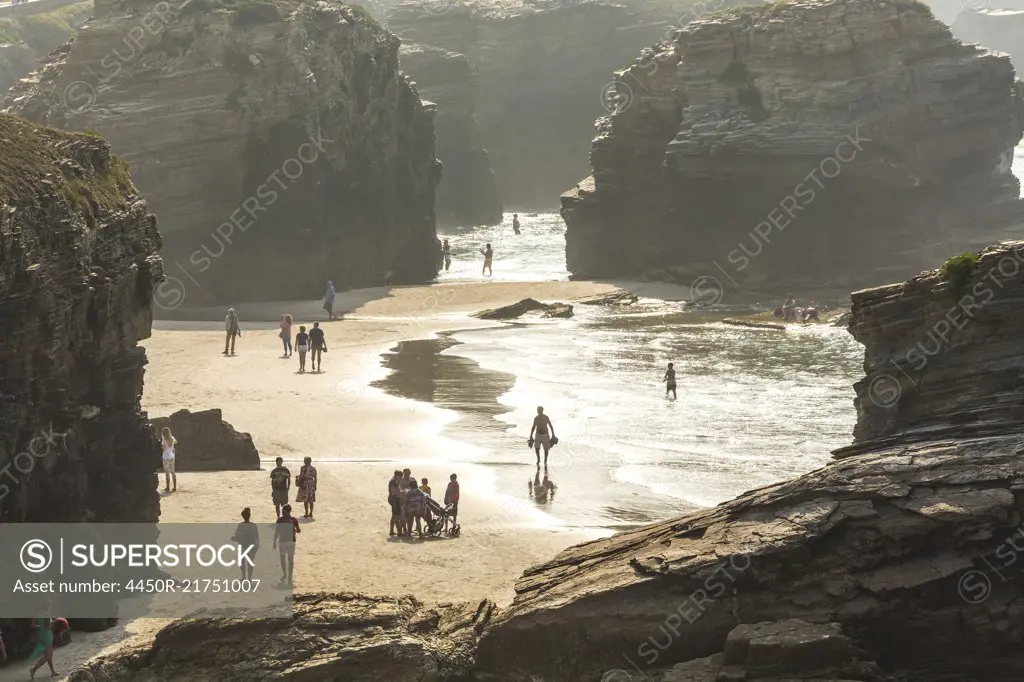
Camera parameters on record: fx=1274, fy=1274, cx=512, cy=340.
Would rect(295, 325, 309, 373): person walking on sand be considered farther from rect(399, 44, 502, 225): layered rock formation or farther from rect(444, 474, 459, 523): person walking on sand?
rect(399, 44, 502, 225): layered rock formation

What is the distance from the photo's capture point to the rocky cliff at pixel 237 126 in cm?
5278

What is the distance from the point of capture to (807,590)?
585 inches

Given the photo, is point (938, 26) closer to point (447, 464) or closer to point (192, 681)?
point (447, 464)

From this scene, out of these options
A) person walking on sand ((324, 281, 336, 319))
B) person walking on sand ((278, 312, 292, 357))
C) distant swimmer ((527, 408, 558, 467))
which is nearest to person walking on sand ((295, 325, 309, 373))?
person walking on sand ((278, 312, 292, 357))

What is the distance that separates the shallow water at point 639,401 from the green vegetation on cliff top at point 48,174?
9992mm

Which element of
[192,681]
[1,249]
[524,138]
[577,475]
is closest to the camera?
[192,681]

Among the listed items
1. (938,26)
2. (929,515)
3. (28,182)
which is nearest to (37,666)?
(28,182)

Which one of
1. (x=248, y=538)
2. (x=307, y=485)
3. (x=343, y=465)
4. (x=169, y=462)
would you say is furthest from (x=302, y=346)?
(x=248, y=538)

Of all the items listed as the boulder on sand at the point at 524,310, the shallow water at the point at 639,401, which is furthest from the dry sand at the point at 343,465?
the boulder on sand at the point at 524,310

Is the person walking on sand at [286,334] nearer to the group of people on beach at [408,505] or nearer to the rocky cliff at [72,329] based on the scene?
the rocky cliff at [72,329]

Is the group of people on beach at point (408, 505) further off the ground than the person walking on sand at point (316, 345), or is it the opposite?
the person walking on sand at point (316, 345)

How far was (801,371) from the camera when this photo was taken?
40.1 metres

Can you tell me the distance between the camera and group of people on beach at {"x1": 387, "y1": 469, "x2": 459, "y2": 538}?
22625 mm

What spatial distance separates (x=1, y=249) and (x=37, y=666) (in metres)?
5.53
